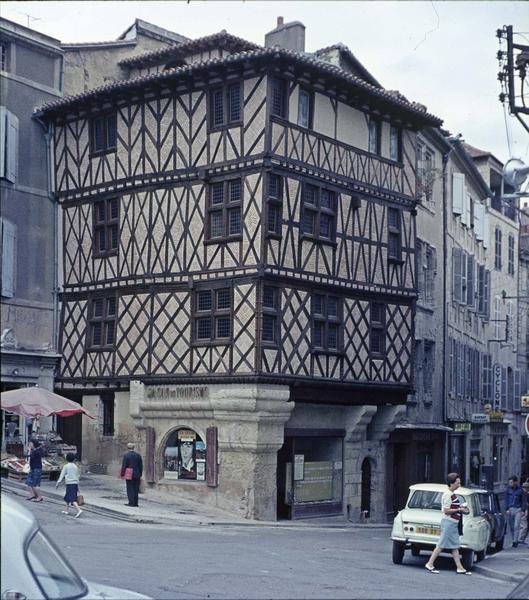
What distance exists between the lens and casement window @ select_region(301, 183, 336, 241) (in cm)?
2475

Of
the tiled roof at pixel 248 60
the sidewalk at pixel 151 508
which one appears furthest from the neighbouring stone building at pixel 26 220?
the sidewalk at pixel 151 508

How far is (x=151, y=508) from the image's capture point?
75.7 feet

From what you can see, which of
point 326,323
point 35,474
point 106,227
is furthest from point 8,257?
point 326,323

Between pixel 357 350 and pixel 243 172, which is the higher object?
pixel 243 172

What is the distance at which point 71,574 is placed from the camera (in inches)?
239

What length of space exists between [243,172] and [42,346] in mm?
7645

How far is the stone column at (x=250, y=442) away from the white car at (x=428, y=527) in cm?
655

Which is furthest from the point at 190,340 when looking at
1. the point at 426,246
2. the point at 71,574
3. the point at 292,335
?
the point at 71,574

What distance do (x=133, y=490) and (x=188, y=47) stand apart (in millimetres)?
11463

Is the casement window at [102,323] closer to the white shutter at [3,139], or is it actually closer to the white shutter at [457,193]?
the white shutter at [3,139]

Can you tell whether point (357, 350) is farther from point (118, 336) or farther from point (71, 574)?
point (71, 574)

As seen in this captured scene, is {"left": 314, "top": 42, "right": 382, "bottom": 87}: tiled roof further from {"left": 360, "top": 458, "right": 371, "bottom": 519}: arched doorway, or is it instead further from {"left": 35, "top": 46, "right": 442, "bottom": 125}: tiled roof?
{"left": 360, "top": 458, "right": 371, "bottom": 519}: arched doorway

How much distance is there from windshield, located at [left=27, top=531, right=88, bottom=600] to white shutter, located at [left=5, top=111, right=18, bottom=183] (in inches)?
857

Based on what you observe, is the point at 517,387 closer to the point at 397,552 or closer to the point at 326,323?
the point at 326,323
